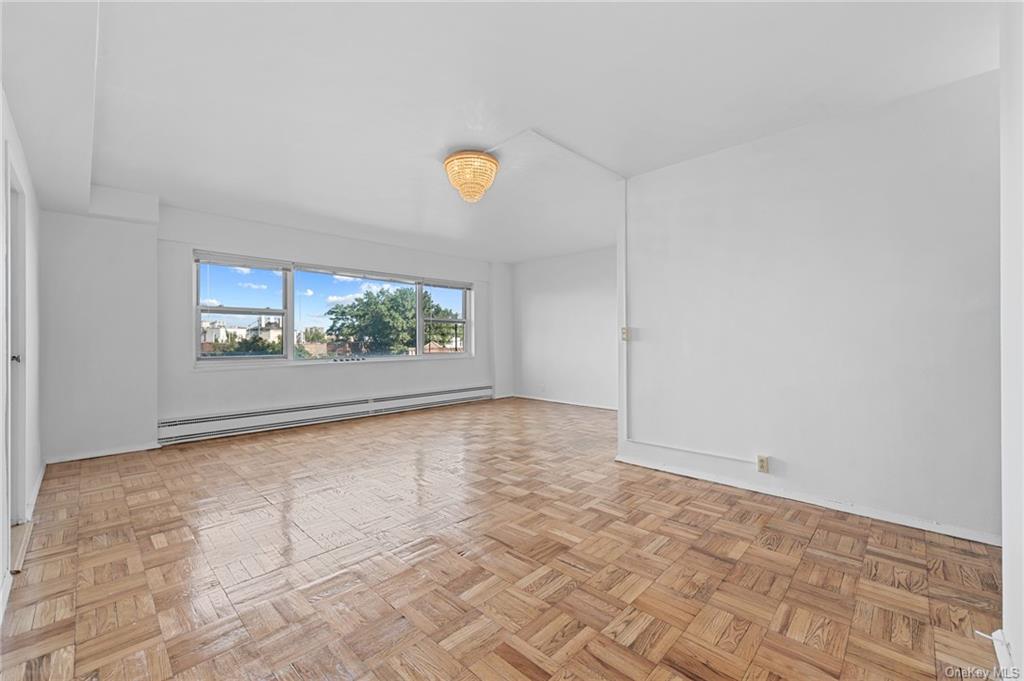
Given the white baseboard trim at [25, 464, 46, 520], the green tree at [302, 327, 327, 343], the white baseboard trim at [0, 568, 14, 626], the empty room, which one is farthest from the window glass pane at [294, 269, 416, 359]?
the white baseboard trim at [0, 568, 14, 626]

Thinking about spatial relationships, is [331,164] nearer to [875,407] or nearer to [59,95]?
[59,95]

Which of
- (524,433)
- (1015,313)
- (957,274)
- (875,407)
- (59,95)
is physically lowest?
(524,433)

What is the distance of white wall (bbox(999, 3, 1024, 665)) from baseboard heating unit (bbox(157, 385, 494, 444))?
5.53 metres

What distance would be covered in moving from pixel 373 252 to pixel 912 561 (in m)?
5.73

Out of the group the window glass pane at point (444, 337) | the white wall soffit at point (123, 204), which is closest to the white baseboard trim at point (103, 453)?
the white wall soffit at point (123, 204)

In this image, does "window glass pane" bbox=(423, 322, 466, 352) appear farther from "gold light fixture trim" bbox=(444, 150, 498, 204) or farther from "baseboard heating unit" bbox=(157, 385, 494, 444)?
"gold light fixture trim" bbox=(444, 150, 498, 204)

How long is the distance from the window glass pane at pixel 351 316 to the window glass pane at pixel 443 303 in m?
0.26

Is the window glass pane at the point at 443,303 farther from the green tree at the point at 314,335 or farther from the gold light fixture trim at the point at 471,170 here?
the gold light fixture trim at the point at 471,170

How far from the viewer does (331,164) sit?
11.0 ft

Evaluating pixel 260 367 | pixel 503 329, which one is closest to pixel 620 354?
pixel 260 367

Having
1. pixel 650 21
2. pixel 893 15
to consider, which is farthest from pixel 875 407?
pixel 650 21

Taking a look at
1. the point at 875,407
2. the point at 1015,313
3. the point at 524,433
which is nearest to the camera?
the point at 1015,313

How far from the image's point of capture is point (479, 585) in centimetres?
180

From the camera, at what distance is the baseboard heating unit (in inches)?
172
